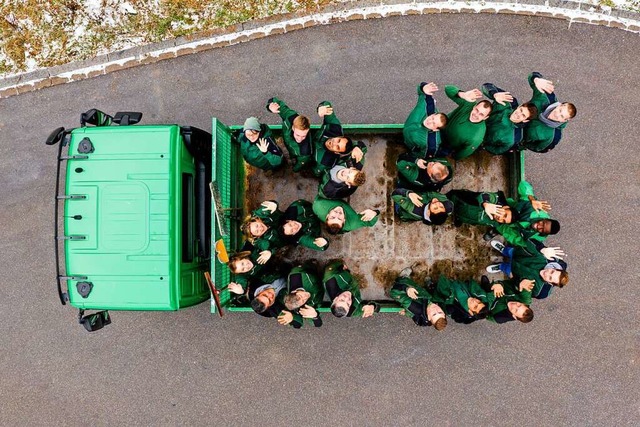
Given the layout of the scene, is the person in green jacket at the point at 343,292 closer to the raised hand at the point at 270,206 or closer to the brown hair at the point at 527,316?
the raised hand at the point at 270,206

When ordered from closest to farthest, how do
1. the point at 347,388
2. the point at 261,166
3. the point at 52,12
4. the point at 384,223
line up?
the point at 261,166, the point at 384,223, the point at 347,388, the point at 52,12

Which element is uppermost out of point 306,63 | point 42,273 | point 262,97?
point 306,63

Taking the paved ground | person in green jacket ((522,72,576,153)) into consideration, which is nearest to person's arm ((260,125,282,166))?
the paved ground

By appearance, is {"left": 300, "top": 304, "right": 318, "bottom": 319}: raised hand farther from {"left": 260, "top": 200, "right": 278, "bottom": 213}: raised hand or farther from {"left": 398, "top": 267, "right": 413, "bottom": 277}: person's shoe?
{"left": 398, "top": 267, "right": 413, "bottom": 277}: person's shoe

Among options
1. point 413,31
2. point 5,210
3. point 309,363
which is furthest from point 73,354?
point 413,31

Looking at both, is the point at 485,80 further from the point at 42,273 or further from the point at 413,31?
the point at 42,273
